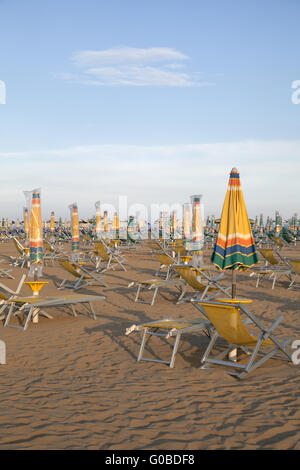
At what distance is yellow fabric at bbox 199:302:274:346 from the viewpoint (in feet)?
13.0

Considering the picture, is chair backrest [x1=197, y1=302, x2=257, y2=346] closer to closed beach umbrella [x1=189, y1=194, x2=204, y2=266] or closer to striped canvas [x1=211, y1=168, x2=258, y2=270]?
striped canvas [x1=211, y1=168, x2=258, y2=270]

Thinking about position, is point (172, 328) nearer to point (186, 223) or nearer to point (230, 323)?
point (230, 323)

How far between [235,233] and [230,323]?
1.07 meters

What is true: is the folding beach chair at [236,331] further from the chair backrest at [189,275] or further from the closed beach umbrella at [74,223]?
the closed beach umbrella at [74,223]

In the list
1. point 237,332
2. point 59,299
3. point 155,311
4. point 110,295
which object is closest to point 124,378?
point 237,332

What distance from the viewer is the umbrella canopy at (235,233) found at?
15.3ft

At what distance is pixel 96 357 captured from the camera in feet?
15.1

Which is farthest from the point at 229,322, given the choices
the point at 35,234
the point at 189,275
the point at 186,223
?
the point at 186,223

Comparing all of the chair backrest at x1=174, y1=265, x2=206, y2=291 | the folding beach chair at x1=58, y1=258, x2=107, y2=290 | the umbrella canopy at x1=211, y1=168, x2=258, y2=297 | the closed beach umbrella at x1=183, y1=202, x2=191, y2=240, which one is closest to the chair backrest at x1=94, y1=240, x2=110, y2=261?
the folding beach chair at x1=58, y1=258, x2=107, y2=290

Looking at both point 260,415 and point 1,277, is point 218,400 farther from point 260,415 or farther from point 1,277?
point 1,277

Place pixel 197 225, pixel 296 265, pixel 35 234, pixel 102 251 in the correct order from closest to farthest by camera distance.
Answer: pixel 35 234 < pixel 296 265 < pixel 197 225 < pixel 102 251

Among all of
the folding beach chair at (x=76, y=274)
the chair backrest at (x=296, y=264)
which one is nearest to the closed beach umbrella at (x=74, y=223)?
the folding beach chair at (x=76, y=274)

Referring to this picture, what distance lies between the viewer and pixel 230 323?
4.01m

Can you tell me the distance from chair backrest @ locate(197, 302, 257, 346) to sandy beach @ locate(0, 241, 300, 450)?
32cm
